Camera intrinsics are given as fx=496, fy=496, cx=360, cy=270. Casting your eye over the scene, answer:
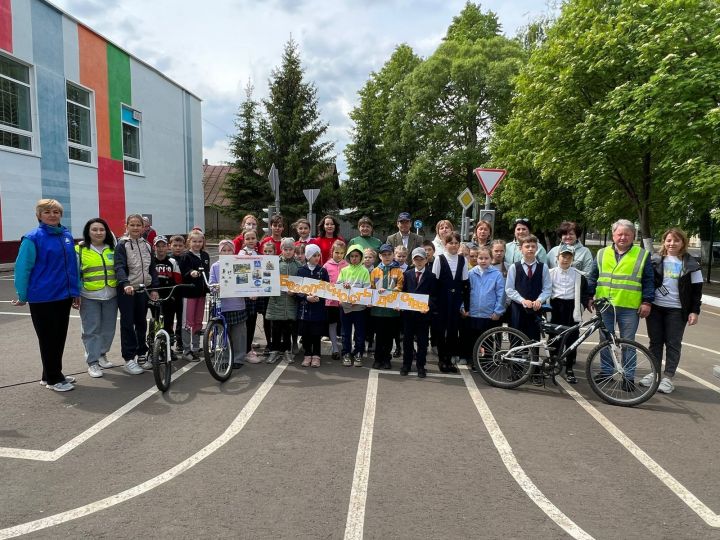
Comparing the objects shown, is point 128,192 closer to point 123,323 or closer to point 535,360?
point 123,323

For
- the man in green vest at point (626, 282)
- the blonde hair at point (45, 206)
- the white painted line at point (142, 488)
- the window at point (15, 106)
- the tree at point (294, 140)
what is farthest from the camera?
the tree at point (294, 140)

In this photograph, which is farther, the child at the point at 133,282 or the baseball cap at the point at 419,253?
the baseball cap at the point at 419,253

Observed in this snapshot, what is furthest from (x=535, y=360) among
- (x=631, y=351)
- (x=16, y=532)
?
(x=16, y=532)

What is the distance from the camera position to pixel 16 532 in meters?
2.99

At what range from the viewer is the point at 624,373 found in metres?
5.45

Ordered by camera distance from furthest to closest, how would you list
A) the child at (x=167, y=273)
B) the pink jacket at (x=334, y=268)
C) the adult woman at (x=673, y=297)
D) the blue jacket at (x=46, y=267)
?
the pink jacket at (x=334, y=268), the child at (x=167, y=273), the adult woman at (x=673, y=297), the blue jacket at (x=46, y=267)

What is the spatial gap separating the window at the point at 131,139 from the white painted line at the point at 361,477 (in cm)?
2044

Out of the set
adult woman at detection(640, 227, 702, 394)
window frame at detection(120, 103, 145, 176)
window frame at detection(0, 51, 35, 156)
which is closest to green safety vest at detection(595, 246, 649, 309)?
adult woman at detection(640, 227, 702, 394)

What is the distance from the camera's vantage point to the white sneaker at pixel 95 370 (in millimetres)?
6032

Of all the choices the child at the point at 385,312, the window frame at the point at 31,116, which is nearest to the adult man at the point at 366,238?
the child at the point at 385,312

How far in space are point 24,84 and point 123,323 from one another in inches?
582

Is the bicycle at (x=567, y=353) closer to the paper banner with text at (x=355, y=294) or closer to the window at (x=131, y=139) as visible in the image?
the paper banner with text at (x=355, y=294)

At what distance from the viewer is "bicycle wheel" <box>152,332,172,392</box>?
5396 millimetres

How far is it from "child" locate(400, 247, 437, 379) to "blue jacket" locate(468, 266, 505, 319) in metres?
0.57
